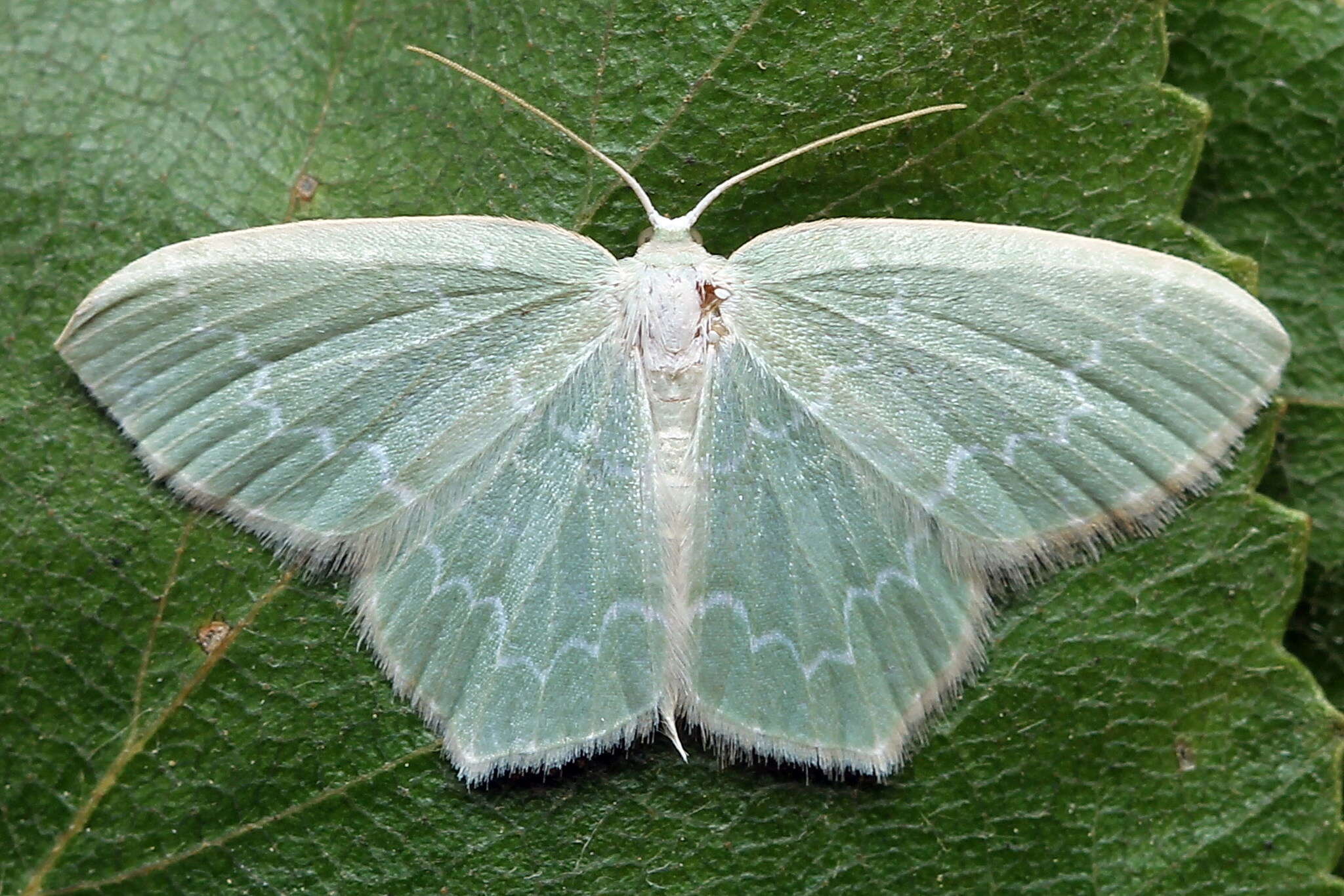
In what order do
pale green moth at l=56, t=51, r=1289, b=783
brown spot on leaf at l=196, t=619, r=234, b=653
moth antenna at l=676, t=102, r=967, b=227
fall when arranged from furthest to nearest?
brown spot on leaf at l=196, t=619, r=234, b=653 < moth antenna at l=676, t=102, r=967, b=227 < pale green moth at l=56, t=51, r=1289, b=783

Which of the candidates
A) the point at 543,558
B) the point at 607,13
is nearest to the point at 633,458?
the point at 543,558

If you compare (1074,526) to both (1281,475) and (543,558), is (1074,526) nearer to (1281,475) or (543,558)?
(1281,475)

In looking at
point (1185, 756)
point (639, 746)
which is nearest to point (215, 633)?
point (639, 746)

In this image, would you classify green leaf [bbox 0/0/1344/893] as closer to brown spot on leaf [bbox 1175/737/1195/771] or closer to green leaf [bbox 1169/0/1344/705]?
brown spot on leaf [bbox 1175/737/1195/771]

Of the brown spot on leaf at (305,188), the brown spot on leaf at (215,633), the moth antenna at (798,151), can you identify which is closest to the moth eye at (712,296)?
the moth antenna at (798,151)

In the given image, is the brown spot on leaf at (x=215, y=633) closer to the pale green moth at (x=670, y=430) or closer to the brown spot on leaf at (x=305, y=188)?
the pale green moth at (x=670, y=430)

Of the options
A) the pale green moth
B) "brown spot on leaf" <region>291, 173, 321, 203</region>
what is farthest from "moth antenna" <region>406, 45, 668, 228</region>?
"brown spot on leaf" <region>291, 173, 321, 203</region>

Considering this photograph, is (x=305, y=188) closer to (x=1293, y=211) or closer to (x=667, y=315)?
(x=667, y=315)
